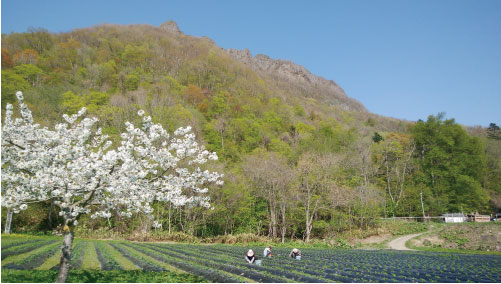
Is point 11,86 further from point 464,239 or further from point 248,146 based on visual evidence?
point 464,239

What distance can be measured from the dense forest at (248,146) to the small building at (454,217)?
193 centimetres

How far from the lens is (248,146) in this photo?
69875 mm

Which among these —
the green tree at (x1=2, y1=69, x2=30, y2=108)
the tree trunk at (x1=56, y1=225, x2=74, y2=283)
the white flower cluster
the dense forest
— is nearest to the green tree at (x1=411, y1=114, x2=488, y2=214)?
the dense forest

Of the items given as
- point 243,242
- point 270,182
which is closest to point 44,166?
point 243,242

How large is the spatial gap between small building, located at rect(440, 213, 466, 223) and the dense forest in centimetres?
193

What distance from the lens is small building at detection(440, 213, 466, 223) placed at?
4969 cm

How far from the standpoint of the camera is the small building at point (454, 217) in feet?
163

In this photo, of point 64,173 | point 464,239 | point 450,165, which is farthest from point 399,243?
point 64,173

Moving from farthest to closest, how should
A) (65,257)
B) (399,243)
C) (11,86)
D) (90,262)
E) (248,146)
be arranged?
(248,146) → (11,86) → (399,243) → (90,262) → (65,257)

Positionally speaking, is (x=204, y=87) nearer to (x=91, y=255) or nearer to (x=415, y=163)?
(x=415, y=163)

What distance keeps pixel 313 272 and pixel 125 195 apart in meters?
9.48

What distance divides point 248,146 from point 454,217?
41.2 m

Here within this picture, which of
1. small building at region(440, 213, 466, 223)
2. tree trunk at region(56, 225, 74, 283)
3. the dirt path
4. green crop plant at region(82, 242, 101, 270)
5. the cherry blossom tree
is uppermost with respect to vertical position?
the cherry blossom tree

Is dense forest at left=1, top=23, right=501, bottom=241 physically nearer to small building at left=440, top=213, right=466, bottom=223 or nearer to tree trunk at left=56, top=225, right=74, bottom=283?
small building at left=440, top=213, right=466, bottom=223
